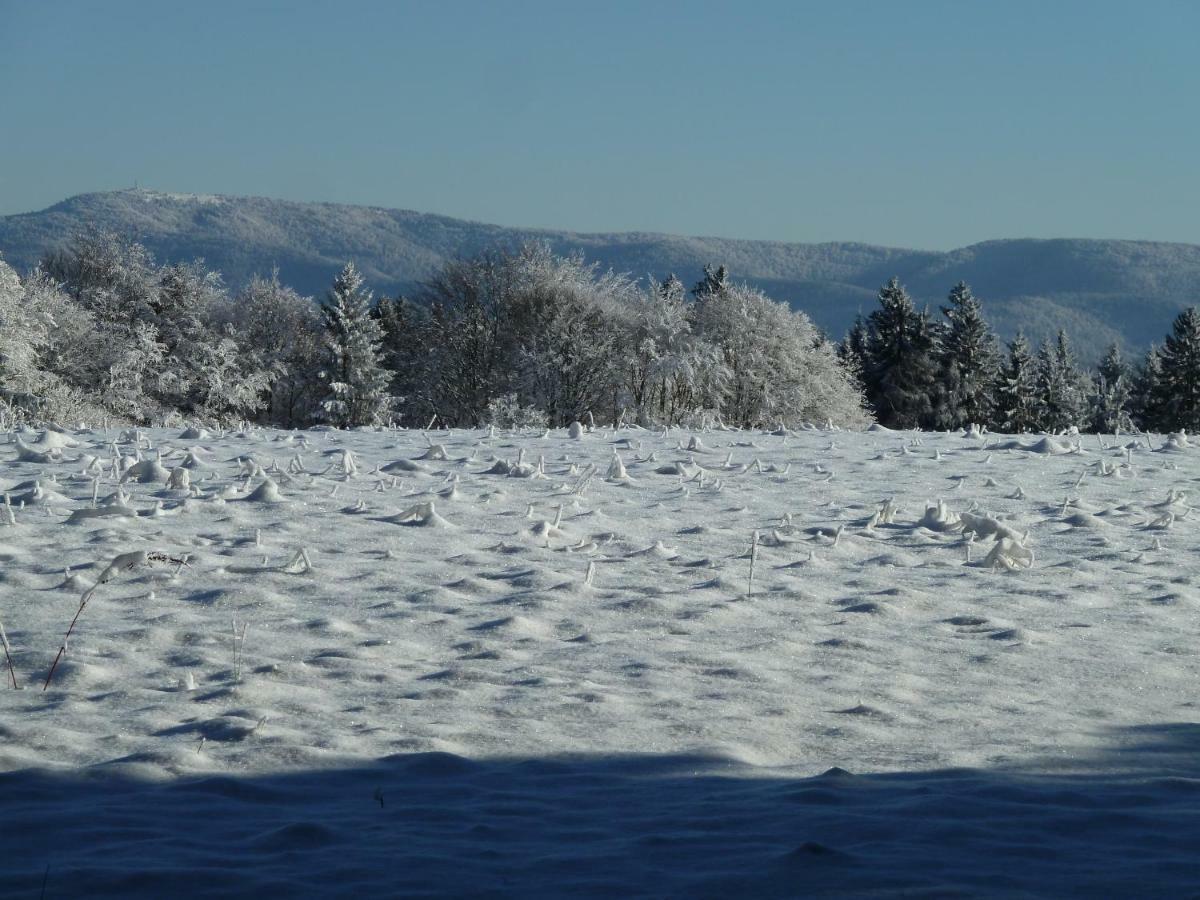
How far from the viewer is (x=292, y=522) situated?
24.7 ft

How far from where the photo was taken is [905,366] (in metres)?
60.1

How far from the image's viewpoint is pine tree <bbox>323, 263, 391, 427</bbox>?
171 ft

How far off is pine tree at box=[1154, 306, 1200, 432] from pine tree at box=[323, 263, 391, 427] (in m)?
39.3

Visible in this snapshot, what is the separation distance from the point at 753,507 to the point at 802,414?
45154mm

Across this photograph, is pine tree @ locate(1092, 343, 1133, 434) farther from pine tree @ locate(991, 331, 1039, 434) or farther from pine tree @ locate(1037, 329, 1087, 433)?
pine tree @ locate(991, 331, 1039, 434)

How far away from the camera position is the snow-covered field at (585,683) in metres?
3.46

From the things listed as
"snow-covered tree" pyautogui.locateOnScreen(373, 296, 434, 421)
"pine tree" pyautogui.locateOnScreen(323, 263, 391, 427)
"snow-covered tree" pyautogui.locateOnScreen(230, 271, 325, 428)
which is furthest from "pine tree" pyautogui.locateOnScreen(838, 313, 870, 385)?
"snow-covered tree" pyautogui.locateOnScreen(230, 271, 325, 428)

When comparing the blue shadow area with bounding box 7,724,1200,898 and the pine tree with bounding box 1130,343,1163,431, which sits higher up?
the blue shadow area with bounding box 7,724,1200,898

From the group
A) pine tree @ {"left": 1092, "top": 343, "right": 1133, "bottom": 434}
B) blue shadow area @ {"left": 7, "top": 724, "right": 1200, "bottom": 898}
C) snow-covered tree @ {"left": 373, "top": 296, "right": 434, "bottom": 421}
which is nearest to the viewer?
blue shadow area @ {"left": 7, "top": 724, "right": 1200, "bottom": 898}

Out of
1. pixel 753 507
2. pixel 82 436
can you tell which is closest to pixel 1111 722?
pixel 753 507

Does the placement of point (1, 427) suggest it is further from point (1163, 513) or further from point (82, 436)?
point (1163, 513)

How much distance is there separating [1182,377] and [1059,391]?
10936 mm

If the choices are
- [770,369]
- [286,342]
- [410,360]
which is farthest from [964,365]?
[286,342]

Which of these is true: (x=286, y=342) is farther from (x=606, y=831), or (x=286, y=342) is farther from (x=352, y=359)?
(x=606, y=831)
